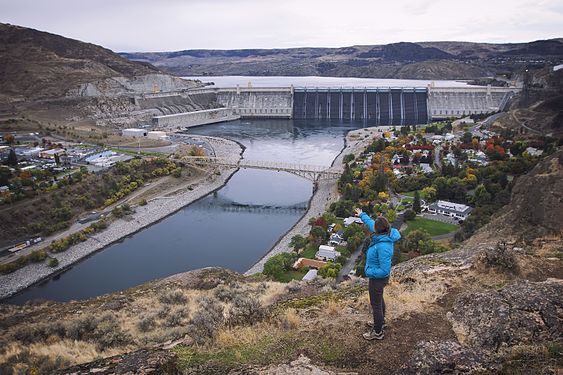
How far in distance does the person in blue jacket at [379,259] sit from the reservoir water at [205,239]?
46.1 feet

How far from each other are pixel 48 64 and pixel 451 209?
190 feet

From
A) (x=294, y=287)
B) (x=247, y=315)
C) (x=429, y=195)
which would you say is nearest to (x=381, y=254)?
(x=247, y=315)

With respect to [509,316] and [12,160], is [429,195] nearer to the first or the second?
[509,316]

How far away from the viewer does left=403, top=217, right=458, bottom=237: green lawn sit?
1811cm

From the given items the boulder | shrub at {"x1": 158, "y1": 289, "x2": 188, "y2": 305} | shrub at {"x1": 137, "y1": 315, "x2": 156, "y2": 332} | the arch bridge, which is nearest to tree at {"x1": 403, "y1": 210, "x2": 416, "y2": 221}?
the arch bridge

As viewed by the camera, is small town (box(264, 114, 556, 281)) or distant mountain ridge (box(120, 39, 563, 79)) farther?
distant mountain ridge (box(120, 39, 563, 79))

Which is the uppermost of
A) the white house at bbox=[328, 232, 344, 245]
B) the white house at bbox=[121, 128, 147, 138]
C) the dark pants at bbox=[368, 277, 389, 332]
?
the white house at bbox=[121, 128, 147, 138]

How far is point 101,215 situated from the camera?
22969 mm

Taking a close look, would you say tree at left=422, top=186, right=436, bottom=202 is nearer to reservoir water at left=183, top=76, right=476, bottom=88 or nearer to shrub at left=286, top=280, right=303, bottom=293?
shrub at left=286, top=280, right=303, bottom=293

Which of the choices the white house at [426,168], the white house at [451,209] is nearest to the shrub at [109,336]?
the white house at [451,209]

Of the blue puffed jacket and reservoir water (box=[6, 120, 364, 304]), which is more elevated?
the blue puffed jacket

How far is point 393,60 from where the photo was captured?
148 meters

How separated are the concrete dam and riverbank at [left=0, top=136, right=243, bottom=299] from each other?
2487 cm

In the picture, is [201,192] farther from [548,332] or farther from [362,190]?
[548,332]
